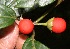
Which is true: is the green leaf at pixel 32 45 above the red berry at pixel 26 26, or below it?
below

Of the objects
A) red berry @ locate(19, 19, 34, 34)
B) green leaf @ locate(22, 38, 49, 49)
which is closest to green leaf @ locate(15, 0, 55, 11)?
red berry @ locate(19, 19, 34, 34)

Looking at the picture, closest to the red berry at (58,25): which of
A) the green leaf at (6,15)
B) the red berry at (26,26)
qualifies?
the red berry at (26,26)

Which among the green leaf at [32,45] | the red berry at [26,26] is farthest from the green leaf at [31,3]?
the green leaf at [32,45]

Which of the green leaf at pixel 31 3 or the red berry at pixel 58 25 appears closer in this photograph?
the green leaf at pixel 31 3

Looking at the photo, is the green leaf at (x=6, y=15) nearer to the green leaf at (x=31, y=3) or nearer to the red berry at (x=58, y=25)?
the green leaf at (x=31, y=3)

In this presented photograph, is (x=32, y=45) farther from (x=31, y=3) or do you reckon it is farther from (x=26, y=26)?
(x=31, y=3)

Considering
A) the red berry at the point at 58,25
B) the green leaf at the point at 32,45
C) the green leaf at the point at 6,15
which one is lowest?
the green leaf at the point at 32,45

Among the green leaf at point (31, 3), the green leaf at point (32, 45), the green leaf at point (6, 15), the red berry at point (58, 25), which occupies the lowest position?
the green leaf at point (32, 45)

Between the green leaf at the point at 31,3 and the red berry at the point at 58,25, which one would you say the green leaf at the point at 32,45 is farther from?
the green leaf at the point at 31,3

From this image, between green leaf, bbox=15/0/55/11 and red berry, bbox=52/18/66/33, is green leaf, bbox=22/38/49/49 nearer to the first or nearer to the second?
red berry, bbox=52/18/66/33
